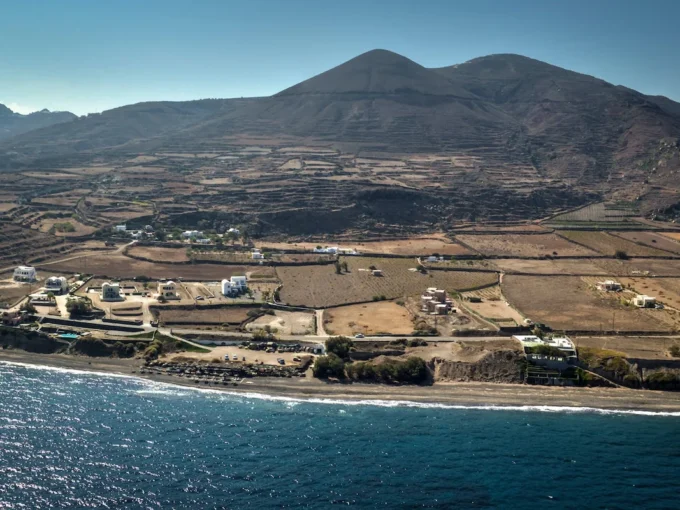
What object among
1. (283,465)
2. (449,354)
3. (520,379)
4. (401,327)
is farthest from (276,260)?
(283,465)

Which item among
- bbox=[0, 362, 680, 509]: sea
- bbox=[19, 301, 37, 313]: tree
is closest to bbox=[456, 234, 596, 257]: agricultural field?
bbox=[0, 362, 680, 509]: sea

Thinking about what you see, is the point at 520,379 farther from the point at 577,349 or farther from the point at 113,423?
the point at 113,423

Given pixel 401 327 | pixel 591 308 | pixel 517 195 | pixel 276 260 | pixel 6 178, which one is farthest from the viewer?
pixel 6 178

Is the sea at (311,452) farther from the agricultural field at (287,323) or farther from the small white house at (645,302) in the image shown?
the small white house at (645,302)

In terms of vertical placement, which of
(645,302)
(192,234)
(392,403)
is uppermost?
(192,234)

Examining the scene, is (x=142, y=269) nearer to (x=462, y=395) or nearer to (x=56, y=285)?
(x=56, y=285)

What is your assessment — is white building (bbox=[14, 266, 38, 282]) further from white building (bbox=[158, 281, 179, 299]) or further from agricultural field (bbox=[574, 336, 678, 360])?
agricultural field (bbox=[574, 336, 678, 360])

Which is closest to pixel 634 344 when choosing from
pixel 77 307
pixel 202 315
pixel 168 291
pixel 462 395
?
pixel 462 395
